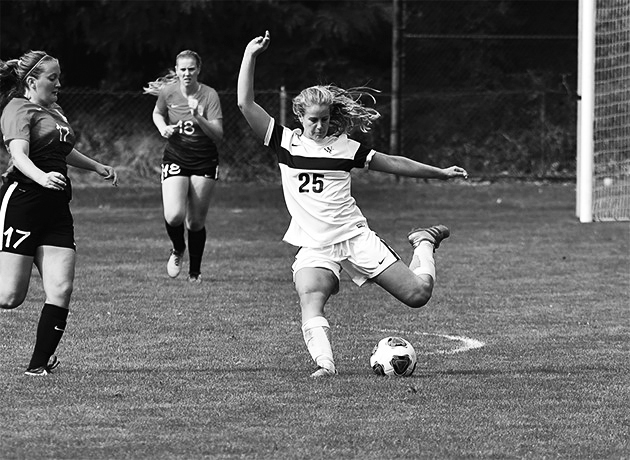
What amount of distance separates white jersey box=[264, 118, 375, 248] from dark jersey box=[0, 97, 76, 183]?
44.6 inches

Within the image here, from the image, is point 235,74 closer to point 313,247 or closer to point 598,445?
point 313,247

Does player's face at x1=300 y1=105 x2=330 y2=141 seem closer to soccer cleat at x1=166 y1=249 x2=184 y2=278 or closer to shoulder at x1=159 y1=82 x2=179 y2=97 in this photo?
soccer cleat at x1=166 y1=249 x2=184 y2=278

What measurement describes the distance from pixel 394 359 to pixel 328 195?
38.6 inches

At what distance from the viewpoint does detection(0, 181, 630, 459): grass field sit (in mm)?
5852

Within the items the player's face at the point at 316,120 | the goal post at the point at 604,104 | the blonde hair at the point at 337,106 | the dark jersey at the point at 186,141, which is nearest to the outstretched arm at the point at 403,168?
the blonde hair at the point at 337,106

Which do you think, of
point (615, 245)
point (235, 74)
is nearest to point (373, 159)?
point (615, 245)

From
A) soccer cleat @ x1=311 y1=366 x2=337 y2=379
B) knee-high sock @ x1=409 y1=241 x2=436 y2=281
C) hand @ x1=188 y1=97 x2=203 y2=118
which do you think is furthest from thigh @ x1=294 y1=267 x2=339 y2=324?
hand @ x1=188 y1=97 x2=203 y2=118

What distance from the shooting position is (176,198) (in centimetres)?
1204

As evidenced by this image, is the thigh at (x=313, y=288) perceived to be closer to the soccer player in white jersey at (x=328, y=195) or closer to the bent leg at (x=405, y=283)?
the soccer player in white jersey at (x=328, y=195)

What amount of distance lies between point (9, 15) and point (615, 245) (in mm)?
14918

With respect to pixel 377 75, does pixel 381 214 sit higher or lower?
lower

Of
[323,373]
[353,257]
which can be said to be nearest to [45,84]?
[353,257]

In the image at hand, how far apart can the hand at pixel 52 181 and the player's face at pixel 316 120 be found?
1.42 meters

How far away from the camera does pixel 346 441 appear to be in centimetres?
581
